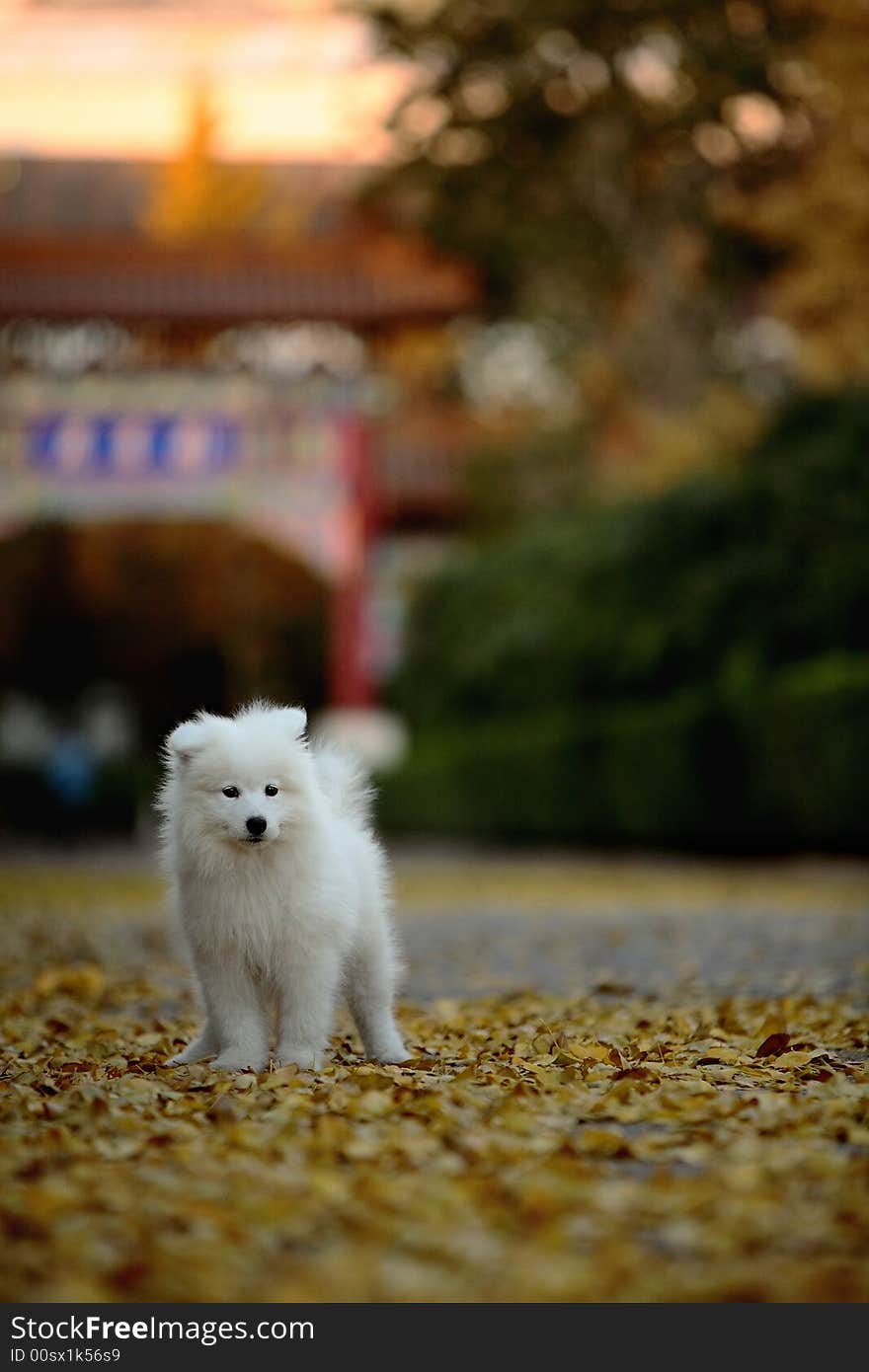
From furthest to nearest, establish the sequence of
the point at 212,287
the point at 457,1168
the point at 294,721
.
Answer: the point at 212,287 → the point at 294,721 → the point at 457,1168

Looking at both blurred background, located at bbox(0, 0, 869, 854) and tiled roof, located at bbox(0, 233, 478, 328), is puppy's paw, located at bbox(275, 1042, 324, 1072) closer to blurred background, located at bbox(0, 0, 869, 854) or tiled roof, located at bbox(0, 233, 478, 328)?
blurred background, located at bbox(0, 0, 869, 854)

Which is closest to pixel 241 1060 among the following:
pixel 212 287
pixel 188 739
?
pixel 188 739

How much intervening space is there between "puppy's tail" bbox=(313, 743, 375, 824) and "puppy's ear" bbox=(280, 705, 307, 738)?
20 centimetres

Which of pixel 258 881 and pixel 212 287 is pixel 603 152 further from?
pixel 258 881

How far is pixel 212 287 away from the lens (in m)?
27.2

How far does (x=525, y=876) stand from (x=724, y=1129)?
14.0 metres

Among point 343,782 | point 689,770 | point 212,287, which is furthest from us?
point 212,287

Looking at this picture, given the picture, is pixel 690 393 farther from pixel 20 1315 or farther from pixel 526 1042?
pixel 20 1315

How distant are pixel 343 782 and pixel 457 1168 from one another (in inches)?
72.5

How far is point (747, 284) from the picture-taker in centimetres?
3097

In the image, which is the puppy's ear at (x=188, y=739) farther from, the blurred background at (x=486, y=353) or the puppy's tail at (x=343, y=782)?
the blurred background at (x=486, y=353)

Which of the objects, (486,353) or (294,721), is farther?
(486,353)

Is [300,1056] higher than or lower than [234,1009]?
lower

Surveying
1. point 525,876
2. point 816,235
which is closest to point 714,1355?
point 525,876
